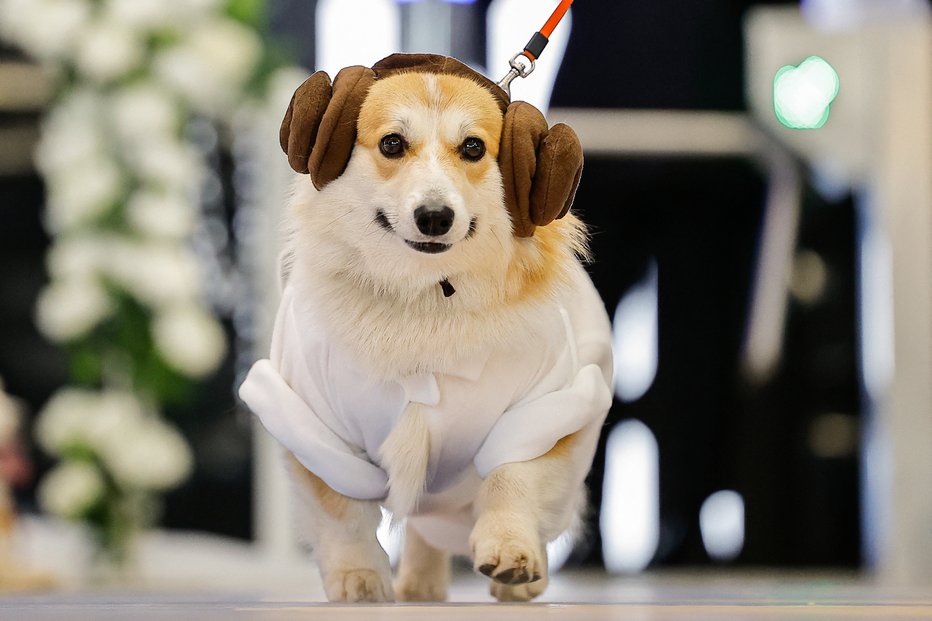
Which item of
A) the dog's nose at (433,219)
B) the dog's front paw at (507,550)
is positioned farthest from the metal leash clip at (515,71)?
the dog's front paw at (507,550)

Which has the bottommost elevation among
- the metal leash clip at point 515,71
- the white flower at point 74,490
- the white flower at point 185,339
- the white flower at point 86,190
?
the white flower at point 74,490

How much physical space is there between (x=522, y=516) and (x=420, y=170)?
0.37 m

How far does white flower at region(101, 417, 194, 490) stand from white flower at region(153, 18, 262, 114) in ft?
3.17

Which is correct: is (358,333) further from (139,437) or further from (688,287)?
(688,287)

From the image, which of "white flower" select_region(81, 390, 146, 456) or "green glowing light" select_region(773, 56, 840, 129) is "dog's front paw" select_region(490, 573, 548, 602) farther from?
"green glowing light" select_region(773, 56, 840, 129)

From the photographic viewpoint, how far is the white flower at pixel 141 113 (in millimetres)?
3127

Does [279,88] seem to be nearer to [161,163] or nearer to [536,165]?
[161,163]

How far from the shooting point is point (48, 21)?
309 centimetres

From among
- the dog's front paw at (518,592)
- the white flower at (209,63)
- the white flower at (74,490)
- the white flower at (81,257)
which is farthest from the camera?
the white flower at (209,63)

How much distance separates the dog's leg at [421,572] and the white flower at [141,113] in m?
1.98

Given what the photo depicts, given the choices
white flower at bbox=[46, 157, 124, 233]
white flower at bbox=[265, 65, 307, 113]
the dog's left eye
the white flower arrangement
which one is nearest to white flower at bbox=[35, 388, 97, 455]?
the white flower arrangement

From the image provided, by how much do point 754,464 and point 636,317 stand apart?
Result: 62 cm

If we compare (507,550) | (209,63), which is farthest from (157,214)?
(507,550)

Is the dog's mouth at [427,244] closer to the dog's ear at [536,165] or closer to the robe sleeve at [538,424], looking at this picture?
the dog's ear at [536,165]
